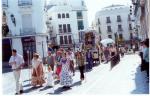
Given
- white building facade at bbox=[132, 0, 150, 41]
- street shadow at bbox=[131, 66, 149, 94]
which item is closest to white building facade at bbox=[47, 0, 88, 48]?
white building facade at bbox=[132, 0, 150, 41]

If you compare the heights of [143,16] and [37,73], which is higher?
[143,16]

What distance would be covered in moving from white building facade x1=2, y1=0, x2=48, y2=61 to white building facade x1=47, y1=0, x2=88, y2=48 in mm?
8426

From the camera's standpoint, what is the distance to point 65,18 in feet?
150

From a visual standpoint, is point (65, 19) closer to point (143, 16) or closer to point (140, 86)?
point (143, 16)

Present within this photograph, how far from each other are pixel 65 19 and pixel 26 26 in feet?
48.7

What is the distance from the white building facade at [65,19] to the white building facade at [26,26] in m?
8.43

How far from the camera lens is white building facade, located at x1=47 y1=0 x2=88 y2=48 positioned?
42.2m

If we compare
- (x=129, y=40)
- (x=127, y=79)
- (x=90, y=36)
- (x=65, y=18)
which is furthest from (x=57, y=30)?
(x=127, y=79)

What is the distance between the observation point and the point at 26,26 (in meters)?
31.2

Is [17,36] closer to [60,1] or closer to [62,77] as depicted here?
[60,1]

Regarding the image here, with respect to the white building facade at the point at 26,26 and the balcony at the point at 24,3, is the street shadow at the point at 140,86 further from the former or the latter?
the balcony at the point at 24,3

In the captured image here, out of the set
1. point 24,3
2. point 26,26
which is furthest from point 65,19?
point 26,26

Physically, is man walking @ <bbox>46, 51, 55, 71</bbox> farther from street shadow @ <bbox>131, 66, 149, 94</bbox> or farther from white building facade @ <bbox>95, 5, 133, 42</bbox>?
white building facade @ <bbox>95, 5, 133, 42</bbox>

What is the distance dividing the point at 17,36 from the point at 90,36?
30.0ft
